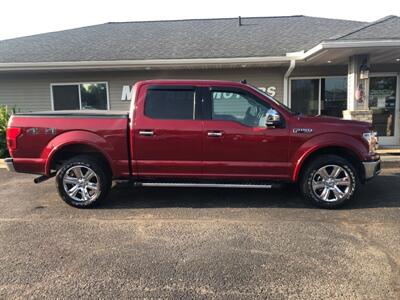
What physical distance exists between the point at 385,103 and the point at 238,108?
319 inches

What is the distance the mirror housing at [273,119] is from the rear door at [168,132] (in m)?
1.00

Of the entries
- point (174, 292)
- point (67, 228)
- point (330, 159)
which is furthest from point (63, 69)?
point (174, 292)

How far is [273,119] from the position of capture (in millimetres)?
5512

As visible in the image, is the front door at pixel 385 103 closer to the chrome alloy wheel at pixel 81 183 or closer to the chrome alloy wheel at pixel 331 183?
the chrome alloy wheel at pixel 331 183

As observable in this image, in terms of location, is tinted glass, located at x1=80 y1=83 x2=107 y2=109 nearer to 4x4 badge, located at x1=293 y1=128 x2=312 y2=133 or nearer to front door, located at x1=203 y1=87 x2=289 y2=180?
front door, located at x1=203 y1=87 x2=289 y2=180

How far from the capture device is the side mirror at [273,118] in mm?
5516

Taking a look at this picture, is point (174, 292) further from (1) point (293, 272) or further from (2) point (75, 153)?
(2) point (75, 153)

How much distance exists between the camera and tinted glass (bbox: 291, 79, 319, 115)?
11953 millimetres

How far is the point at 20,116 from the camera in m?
5.76

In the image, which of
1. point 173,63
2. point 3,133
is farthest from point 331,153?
point 3,133

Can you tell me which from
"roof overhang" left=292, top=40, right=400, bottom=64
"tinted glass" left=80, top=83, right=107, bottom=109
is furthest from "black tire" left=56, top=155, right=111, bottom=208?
"tinted glass" left=80, top=83, right=107, bottom=109

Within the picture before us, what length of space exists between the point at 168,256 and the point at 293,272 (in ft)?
4.25

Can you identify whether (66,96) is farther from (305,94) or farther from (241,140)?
(241,140)

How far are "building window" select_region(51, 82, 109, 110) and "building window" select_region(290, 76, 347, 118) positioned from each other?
6.18 metres
